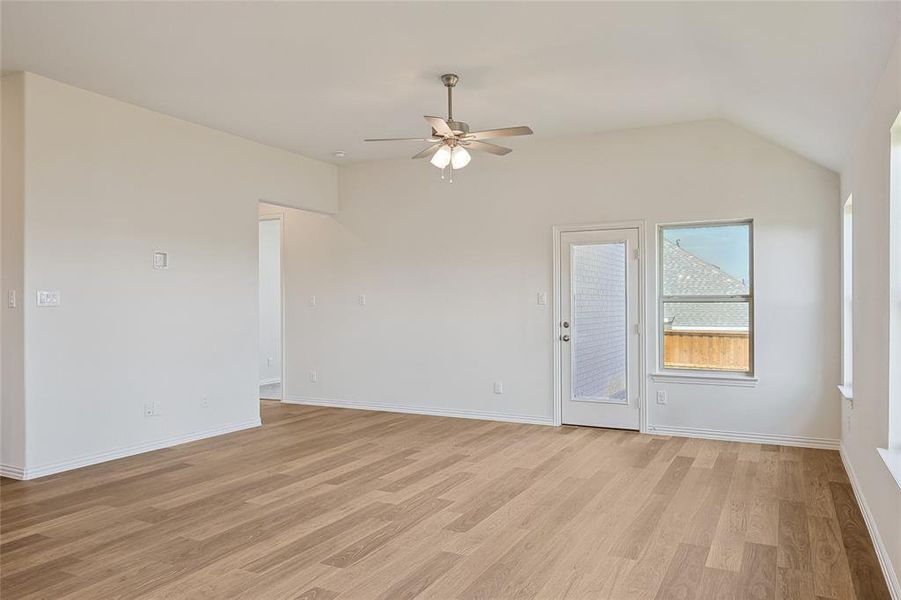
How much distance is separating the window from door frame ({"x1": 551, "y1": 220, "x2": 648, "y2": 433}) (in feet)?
0.58

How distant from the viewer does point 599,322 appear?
19.9ft

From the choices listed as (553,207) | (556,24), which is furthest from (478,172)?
(556,24)

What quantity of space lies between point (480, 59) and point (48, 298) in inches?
134

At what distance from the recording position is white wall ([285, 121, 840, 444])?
526 centimetres

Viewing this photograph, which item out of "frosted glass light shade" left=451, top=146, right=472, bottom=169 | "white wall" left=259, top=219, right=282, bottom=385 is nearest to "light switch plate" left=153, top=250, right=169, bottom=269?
"frosted glass light shade" left=451, top=146, right=472, bottom=169

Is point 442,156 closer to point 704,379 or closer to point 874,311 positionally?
point 874,311

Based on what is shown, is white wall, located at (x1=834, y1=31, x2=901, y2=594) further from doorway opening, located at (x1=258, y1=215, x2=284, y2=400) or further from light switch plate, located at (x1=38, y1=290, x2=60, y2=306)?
doorway opening, located at (x1=258, y1=215, x2=284, y2=400)

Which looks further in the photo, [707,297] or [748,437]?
[707,297]

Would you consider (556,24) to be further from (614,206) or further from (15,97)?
(15,97)

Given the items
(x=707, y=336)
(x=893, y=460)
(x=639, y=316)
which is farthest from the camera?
(x=639, y=316)

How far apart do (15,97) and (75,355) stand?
184 cm

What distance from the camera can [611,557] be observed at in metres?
3.03

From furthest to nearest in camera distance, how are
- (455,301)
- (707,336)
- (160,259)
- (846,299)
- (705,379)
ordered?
(455,301)
(707,336)
(705,379)
(160,259)
(846,299)

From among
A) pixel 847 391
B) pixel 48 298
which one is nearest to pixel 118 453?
pixel 48 298
